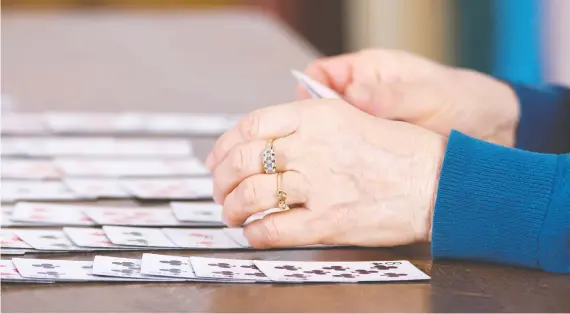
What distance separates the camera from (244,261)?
1.11 metres

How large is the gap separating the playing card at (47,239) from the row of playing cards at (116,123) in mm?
775

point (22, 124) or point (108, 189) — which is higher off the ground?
point (22, 124)

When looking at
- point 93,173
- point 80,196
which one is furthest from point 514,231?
point 93,173

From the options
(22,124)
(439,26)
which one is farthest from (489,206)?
(439,26)

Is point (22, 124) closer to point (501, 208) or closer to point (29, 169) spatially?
point (29, 169)

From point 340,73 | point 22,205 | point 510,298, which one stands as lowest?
point 510,298

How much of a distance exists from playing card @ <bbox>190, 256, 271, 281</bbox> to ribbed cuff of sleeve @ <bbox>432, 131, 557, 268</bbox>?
21 cm

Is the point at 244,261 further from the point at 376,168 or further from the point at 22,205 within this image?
the point at 22,205

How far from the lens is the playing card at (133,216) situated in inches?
50.4

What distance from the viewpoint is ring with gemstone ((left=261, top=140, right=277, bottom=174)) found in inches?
46.3

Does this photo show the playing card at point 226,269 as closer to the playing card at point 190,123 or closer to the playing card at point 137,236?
the playing card at point 137,236

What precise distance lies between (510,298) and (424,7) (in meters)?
4.28

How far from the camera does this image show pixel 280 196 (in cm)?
118

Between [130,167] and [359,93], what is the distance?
0.42 meters
